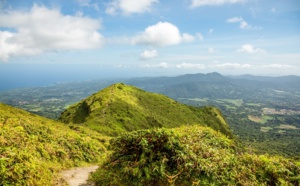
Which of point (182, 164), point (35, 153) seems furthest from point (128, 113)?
point (182, 164)

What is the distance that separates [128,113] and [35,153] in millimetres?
76541

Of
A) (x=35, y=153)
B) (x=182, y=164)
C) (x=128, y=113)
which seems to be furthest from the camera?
(x=128, y=113)

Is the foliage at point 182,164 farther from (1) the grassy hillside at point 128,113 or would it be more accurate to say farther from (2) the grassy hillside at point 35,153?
(1) the grassy hillside at point 128,113

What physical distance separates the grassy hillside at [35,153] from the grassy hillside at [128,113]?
4030 cm

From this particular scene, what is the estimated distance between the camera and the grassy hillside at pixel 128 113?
7425 cm

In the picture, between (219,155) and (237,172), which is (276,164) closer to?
(237,172)

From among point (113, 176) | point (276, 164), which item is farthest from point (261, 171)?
point (113, 176)

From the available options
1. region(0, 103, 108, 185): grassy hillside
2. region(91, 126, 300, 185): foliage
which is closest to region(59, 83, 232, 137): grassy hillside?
region(0, 103, 108, 185): grassy hillside

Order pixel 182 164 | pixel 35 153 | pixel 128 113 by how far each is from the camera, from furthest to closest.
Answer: pixel 128 113 → pixel 35 153 → pixel 182 164

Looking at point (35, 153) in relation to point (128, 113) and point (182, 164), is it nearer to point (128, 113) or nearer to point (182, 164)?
point (182, 164)

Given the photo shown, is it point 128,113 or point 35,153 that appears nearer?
point 35,153

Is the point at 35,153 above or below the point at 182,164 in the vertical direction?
below

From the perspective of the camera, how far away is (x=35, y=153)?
14.6 metres

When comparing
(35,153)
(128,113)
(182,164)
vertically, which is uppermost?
(182,164)
